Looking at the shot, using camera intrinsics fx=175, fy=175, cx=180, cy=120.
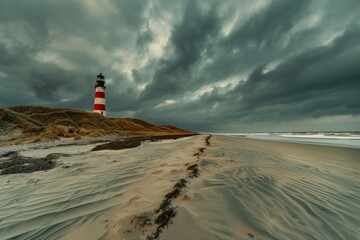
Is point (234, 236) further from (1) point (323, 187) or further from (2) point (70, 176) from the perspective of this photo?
(2) point (70, 176)

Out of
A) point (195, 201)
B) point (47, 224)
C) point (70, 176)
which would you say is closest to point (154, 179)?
point (195, 201)

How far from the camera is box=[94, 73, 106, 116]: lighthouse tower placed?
48.3m

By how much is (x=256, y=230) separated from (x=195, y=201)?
100cm

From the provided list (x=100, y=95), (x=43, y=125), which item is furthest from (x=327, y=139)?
(x=100, y=95)

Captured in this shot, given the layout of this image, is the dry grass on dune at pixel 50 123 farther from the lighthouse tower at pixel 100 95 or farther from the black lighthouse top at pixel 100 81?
the black lighthouse top at pixel 100 81

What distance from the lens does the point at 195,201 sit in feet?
9.53

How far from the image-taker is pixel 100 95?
4869 cm

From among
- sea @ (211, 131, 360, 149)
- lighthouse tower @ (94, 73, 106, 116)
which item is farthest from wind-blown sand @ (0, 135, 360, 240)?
lighthouse tower @ (94, 73, 106, 116)

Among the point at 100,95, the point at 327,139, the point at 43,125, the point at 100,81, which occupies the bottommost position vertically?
the point at 327,139

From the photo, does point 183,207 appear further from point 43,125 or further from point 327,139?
point 43,125

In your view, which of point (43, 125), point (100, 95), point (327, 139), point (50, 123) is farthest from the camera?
point (100, 95)

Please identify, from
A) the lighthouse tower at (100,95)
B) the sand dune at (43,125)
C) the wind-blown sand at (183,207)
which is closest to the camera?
the wind-blown sand at (183,207)

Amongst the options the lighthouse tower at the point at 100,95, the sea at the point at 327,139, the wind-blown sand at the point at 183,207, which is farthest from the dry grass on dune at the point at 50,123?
the sea at the point at 327,139

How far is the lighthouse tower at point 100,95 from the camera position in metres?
48.3
